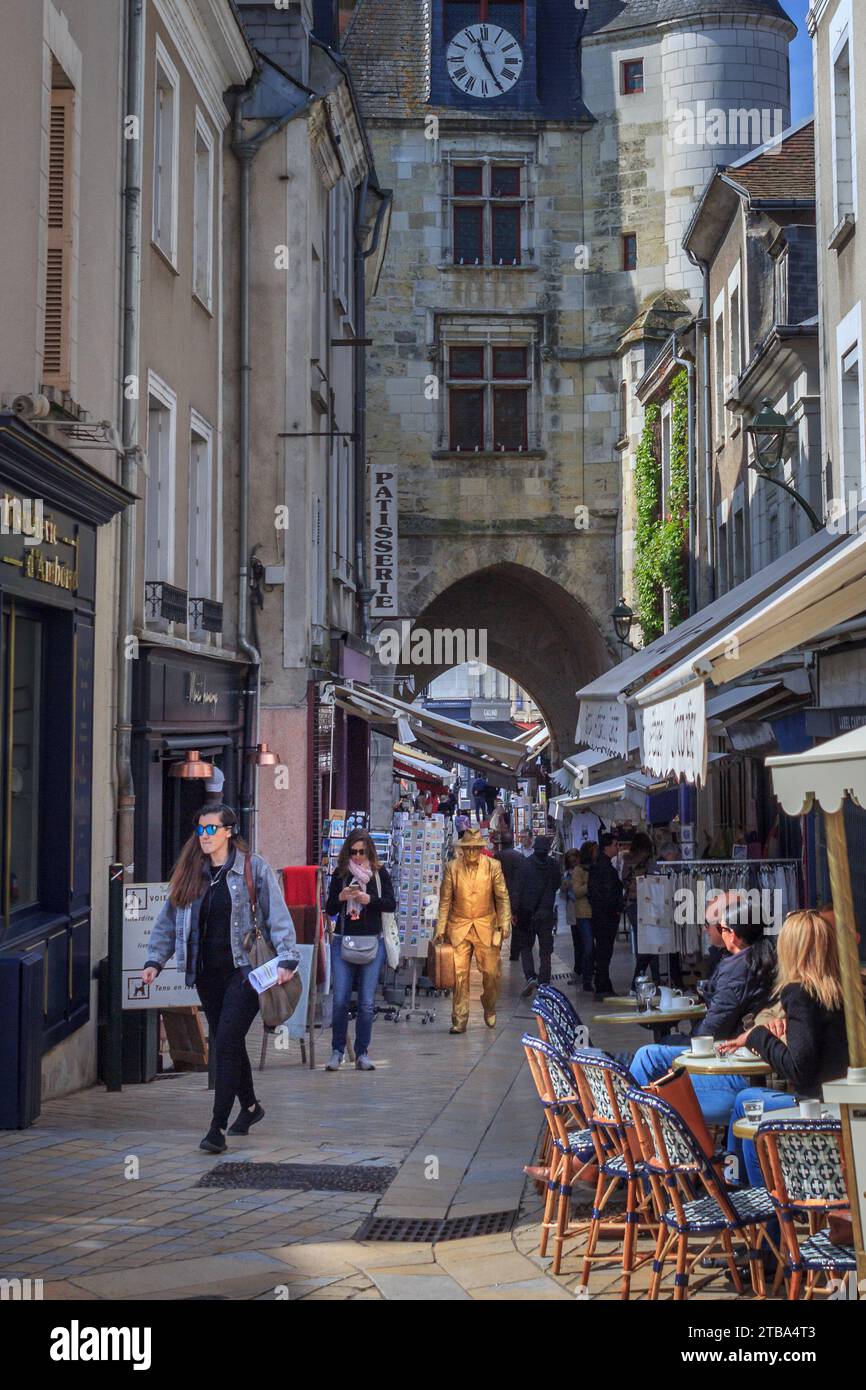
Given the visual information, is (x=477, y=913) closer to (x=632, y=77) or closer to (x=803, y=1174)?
(x=803, y=1174)

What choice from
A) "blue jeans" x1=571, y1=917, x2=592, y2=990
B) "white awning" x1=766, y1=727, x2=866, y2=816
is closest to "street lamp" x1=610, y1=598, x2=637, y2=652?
"blue jeans" x1=571, y1=917, x2=592, y2=990

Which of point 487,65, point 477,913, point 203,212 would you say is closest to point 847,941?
point 477,913

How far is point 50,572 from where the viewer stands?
9.42m

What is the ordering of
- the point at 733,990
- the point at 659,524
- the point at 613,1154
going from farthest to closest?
the point at 659,524 < the point at 733,990 < the point at 613,1154

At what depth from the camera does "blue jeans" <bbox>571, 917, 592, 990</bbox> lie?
17.4 meters

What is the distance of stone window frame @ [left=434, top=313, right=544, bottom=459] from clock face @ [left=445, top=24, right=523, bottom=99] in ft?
14.5

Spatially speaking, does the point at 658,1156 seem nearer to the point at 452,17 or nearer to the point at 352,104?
the point at 352,104

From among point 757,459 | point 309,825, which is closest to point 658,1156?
point 757,459

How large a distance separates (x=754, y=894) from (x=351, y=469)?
13.1 meters

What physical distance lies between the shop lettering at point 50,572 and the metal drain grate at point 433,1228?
13.2 feet

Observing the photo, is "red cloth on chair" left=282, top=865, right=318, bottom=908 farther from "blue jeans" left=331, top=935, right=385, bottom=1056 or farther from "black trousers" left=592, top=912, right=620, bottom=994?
"blue jeans" left=331, top=935, right=385, bottom=1056

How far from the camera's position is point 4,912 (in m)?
9.05

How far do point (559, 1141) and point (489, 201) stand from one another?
28109 mm
